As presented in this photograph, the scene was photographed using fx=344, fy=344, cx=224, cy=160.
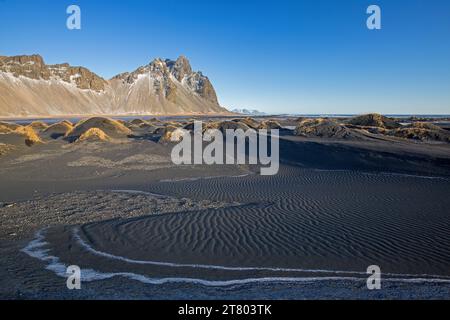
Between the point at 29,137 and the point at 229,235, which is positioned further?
the point at 29,137

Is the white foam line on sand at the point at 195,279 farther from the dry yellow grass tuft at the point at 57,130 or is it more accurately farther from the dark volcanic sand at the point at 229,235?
the dry yellow grass tuft at the point at 57,130

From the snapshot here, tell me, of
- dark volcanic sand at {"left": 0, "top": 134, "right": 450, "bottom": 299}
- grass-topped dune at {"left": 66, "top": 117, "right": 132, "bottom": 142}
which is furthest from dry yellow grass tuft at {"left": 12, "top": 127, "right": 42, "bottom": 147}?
dark volcanic sand at {"left": 0, "top": 134, "right": 450, "bottom": 299}

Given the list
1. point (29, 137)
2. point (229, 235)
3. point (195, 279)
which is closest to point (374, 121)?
point (29, 137)

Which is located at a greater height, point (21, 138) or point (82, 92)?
point (82, 92)

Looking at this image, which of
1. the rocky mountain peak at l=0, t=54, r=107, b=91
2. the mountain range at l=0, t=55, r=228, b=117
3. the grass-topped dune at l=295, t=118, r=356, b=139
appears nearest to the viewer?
the grass-topped dune at l=295, t=118, r=356, b=139

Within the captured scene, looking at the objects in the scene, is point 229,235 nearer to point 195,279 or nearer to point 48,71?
point 195,279

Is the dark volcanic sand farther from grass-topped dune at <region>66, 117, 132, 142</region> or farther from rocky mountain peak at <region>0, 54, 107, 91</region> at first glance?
rocky mountain peak at <region>0, 54, 107, 91</region>
